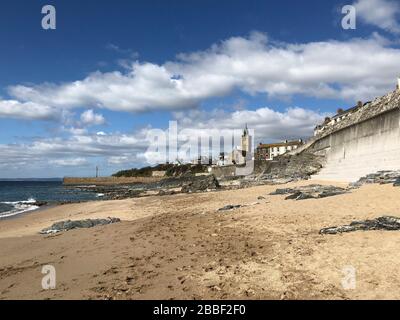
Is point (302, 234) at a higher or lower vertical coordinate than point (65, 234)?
higher

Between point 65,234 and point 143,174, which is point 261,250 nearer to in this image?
point 65,234

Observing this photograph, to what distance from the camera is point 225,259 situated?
8.14 meters

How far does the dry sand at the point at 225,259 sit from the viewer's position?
6270mm

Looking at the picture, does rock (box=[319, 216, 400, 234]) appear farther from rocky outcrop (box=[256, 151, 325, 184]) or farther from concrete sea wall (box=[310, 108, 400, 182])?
rocky outcrop (box=[256, 151, 325, 184])

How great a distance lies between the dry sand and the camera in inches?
247

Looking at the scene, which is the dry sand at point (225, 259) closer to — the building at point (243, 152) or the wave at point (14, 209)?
the wave at point (14, 209)

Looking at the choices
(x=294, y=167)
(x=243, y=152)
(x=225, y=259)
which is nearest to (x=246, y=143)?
(x=243, y=152)

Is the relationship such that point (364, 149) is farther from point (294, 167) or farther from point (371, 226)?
point (371, 226)

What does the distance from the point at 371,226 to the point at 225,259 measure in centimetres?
401

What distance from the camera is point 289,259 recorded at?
7.66m

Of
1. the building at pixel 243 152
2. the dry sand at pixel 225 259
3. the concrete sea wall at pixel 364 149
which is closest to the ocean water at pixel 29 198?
the dry sand at pixel 225 259

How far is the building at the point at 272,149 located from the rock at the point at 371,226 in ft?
370
